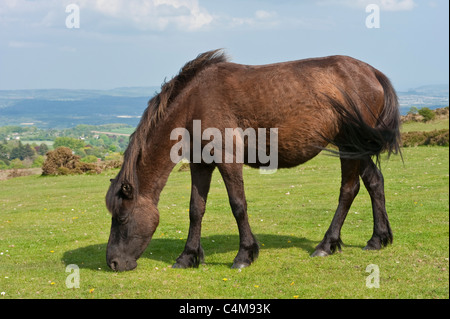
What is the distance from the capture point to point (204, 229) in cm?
1126

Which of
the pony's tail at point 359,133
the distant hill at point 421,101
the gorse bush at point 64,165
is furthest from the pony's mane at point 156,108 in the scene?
the gorse bush at point 64,165

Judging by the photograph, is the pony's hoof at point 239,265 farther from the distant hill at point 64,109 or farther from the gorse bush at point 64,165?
Result: the distant hill at point 64,109

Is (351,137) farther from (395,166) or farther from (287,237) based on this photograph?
(395,166)

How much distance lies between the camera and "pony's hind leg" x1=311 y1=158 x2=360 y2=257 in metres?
8.25

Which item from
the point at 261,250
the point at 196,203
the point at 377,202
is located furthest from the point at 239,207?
the point at 377,202

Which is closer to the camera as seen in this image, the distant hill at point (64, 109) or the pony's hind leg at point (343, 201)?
the pony's hind leg at point (343, 201)

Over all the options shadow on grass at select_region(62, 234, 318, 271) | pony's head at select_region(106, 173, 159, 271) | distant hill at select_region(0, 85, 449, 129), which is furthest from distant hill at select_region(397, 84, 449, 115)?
distant hill at select_region(0, 85, 449, 129)

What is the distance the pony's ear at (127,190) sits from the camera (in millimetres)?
7438

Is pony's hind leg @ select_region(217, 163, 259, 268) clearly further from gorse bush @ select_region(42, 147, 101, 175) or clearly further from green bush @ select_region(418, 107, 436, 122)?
green bush @ select_region(418, 107, 436, 122)

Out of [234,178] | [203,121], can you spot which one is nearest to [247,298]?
[234,178]

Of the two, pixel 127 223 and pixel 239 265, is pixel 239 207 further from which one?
pixel 127 223

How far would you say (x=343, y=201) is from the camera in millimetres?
8359

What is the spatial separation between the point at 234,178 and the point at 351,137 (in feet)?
6.75

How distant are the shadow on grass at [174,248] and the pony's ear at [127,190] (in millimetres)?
1472
